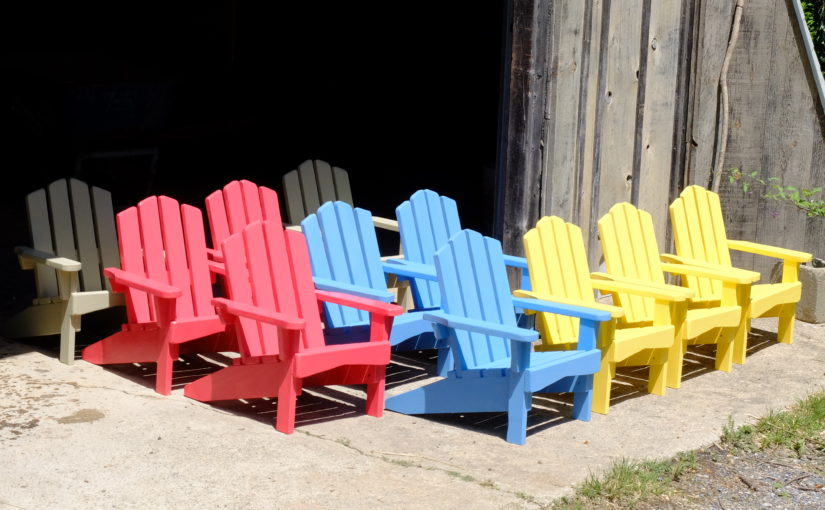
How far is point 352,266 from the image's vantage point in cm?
514

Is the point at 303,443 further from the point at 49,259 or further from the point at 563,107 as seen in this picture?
the point at 563,107

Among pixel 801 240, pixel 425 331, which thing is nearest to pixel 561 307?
pixel 425 331

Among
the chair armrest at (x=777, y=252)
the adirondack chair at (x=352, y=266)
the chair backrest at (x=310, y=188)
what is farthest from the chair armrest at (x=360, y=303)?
the chair armrest at (x=777, y=252)

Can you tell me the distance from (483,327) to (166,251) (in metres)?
1.64

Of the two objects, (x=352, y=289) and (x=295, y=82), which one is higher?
(x=295, y=82)

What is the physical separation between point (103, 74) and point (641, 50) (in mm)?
5289

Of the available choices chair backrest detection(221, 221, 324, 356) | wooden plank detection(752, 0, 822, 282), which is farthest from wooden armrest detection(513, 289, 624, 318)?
wooden plank detection(752, 0, 822, 282)

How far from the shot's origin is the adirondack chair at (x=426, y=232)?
549 cm

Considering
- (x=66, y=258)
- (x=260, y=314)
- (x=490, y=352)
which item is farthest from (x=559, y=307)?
(x=66, y=258)

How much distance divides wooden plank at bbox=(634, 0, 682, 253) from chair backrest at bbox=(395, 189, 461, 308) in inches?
53.3

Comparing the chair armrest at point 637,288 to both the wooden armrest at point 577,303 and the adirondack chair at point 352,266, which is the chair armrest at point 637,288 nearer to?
the wooden armrest at point 577,303

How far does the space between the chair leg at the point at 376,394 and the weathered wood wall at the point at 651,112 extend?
1508 millimetres

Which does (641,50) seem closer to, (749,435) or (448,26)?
(749,435)

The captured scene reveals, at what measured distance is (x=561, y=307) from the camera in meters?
4.64
